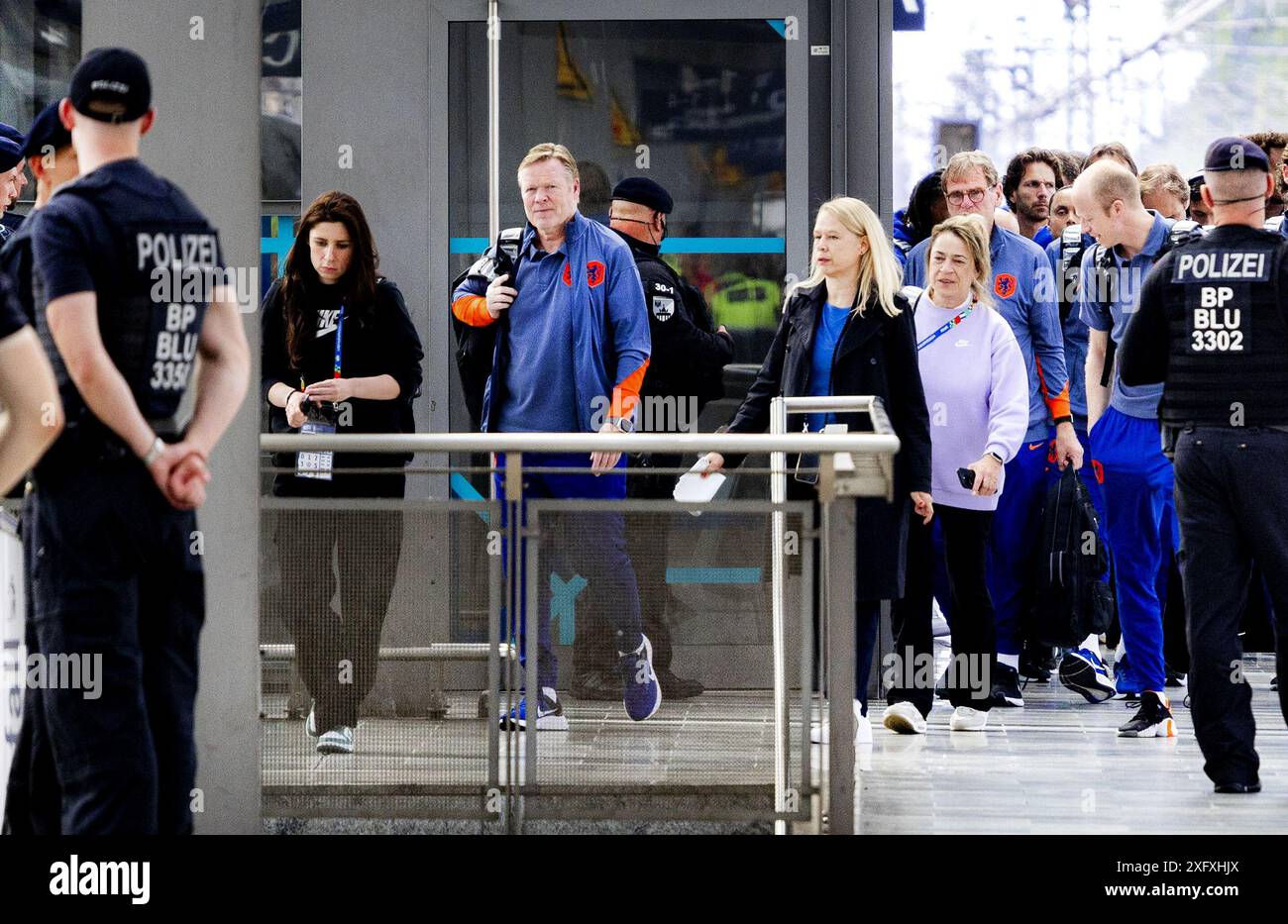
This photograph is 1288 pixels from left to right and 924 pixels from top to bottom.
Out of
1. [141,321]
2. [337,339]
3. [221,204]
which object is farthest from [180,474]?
[337,339]

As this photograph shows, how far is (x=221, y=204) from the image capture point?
14.4ft

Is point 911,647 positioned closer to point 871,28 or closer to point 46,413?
point 871,28

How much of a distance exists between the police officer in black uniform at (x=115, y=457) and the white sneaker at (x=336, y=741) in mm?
1089

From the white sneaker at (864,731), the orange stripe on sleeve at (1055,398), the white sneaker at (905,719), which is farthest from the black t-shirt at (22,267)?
the orange stripe on sleeve at (1055,398)

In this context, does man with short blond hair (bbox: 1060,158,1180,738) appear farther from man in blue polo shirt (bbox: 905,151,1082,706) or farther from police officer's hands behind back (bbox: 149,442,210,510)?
police officer's hands behind back (bbox: 149,442,210,510)

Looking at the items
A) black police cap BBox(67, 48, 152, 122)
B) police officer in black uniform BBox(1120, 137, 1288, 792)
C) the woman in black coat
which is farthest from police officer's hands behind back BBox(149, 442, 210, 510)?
police officer in black uniform BBox(1120, 137, 1288, 792)

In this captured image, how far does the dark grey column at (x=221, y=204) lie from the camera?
4371 millimetres

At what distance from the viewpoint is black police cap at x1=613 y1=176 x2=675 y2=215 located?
767 cm

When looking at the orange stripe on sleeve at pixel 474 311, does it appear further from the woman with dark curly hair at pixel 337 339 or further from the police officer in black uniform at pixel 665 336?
the police officer in black uniform at pixel 665 336

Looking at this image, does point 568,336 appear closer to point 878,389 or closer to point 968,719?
point 878,389
